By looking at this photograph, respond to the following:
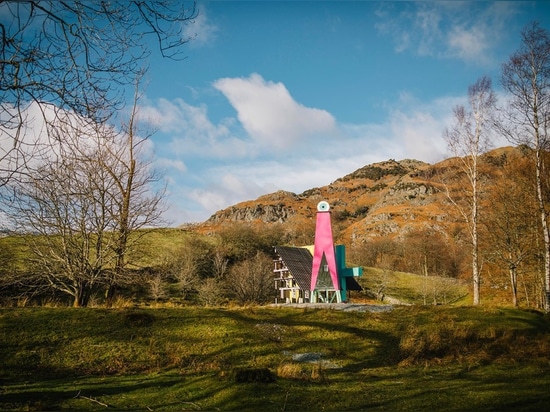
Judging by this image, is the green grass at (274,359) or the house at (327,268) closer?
the green grass at (274,359)

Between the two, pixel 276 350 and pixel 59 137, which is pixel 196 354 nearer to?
pixel 276 350

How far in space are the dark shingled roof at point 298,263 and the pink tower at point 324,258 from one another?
655 cm

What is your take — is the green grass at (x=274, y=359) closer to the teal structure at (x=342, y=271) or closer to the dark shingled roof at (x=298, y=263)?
the teal structure at (x=342, y=271)

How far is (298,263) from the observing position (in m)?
41.0

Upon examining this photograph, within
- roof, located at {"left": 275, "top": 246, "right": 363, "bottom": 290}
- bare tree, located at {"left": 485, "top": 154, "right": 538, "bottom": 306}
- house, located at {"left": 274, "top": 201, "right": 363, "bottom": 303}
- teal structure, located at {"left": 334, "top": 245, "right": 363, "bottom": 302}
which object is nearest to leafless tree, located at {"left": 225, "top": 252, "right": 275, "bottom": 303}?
roof, located at {"left": 275, "top": 246, "right": 363, "bottom": 290}

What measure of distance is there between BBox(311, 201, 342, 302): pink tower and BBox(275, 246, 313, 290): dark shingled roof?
6.55 m

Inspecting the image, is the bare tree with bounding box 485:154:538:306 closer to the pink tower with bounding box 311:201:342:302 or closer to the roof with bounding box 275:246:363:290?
the pink tower with bounding box 311:201:342:302

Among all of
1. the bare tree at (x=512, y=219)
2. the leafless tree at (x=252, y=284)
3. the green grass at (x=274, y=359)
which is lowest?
the green grass at (x=274, y=359)

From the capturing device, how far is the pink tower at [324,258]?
30.8m

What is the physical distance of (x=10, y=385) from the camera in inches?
377

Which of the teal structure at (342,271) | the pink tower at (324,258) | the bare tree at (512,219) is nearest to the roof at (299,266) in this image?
the teal structure at (342,271)

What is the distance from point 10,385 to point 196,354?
540cm

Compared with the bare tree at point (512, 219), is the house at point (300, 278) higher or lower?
lower

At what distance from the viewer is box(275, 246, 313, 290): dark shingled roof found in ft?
127
